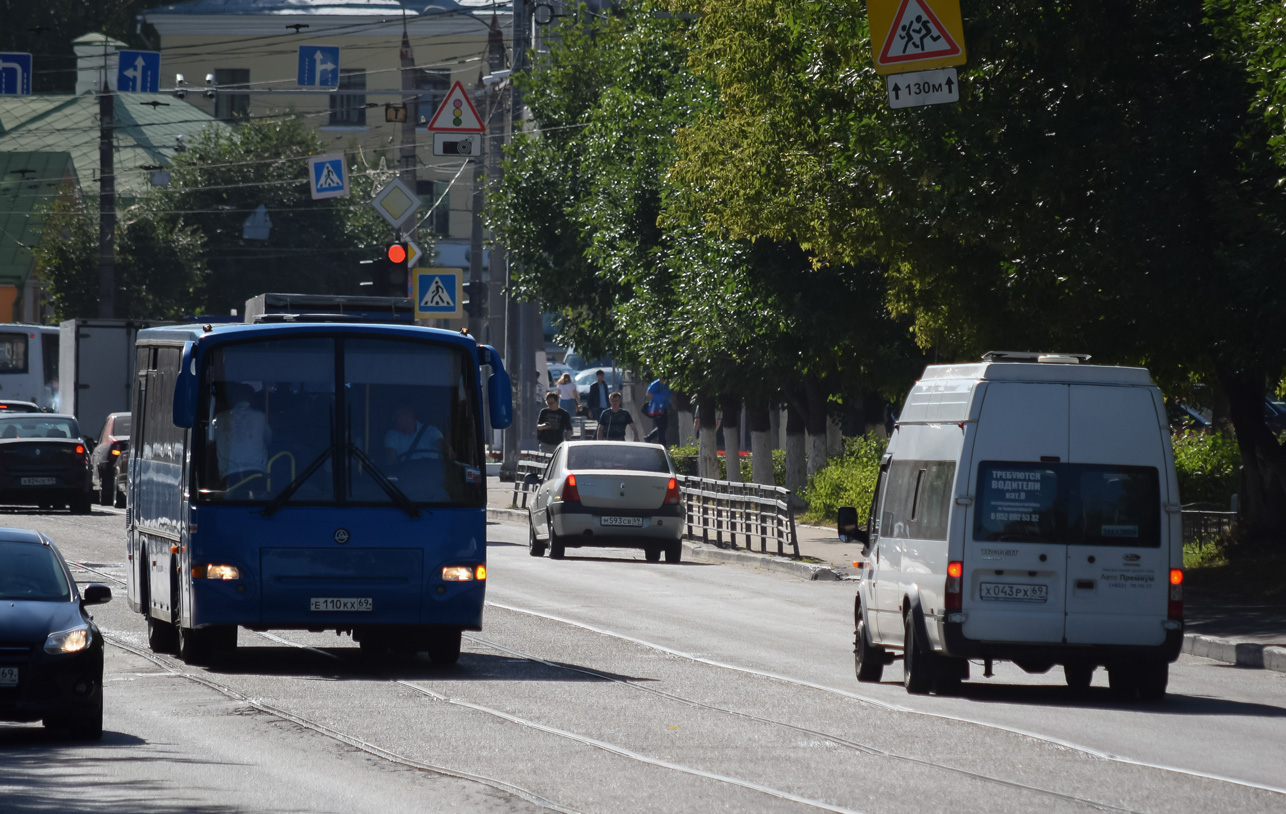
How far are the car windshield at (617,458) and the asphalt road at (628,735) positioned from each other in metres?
8.99

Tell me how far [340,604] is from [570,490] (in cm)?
1255

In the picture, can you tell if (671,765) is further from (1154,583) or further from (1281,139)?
(1281,139)

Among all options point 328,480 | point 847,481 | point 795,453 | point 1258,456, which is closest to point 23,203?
point 795,453

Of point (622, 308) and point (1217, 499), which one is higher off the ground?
point (622, 308)

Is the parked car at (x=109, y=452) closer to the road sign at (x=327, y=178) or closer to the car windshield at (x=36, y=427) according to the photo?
the car windshield at (x=36, y=427)

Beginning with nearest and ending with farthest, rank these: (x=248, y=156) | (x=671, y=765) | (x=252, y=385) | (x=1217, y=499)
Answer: (x=671, y=765)
(x=252, y=385)
(x=1217, y=499)
(x=248, y=156)

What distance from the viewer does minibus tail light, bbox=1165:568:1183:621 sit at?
13711 millimetres

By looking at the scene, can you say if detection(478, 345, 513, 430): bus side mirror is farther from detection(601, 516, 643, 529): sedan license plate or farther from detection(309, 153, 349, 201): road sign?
detection(309, 153, 349, 201): road sign

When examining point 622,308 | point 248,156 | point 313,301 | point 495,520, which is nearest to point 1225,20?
point 313,301

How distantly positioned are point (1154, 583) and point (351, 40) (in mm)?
69755

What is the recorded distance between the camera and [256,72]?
82.2 metres

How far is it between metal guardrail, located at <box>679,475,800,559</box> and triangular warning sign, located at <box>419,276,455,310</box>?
5640 mm

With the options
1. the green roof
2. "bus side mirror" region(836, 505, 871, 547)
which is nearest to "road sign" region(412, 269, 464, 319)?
"bus side mirror" region(836, 505, 871, 547)

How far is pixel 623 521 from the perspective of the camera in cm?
2730
